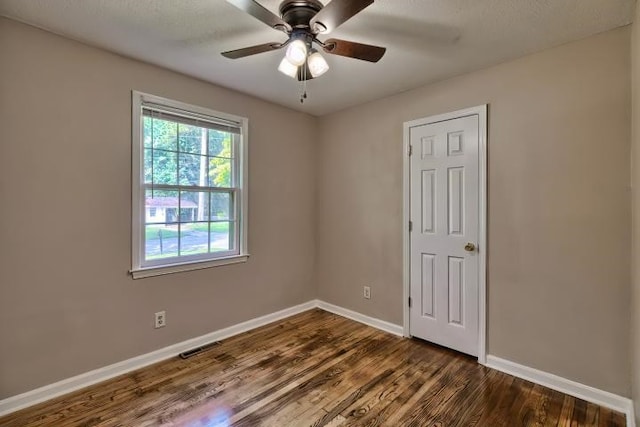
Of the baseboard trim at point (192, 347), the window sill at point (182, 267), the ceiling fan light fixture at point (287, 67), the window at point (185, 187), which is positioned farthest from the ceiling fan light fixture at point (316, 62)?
the baseboard trim at point (192, 347)

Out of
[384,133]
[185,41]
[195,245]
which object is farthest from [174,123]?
[384,133]

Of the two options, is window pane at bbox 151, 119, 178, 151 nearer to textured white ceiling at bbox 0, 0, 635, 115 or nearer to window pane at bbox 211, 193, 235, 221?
textured white ceiling at bbox 0, 0, 635, 115

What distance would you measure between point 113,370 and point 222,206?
156cm

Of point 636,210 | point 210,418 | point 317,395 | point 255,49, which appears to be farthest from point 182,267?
point 636,210

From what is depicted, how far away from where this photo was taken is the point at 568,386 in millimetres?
2143

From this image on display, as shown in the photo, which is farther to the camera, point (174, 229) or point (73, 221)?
point (174, 229)

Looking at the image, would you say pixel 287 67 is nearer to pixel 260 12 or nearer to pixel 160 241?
pixel 260 12

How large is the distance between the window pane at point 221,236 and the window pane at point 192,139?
70 cm

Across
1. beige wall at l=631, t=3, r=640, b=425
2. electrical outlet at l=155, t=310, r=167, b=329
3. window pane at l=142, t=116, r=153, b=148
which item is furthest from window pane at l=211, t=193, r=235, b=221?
beige wall at l=631, t=3, r=640, b=425

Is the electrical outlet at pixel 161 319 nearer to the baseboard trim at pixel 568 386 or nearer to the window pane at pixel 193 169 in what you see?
the window pane at pixel 193 169

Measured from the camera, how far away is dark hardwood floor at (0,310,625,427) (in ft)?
6.20

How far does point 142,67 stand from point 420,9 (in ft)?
6.89

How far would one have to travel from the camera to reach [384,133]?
10.6ft

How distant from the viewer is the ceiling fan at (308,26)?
4.57 feet
